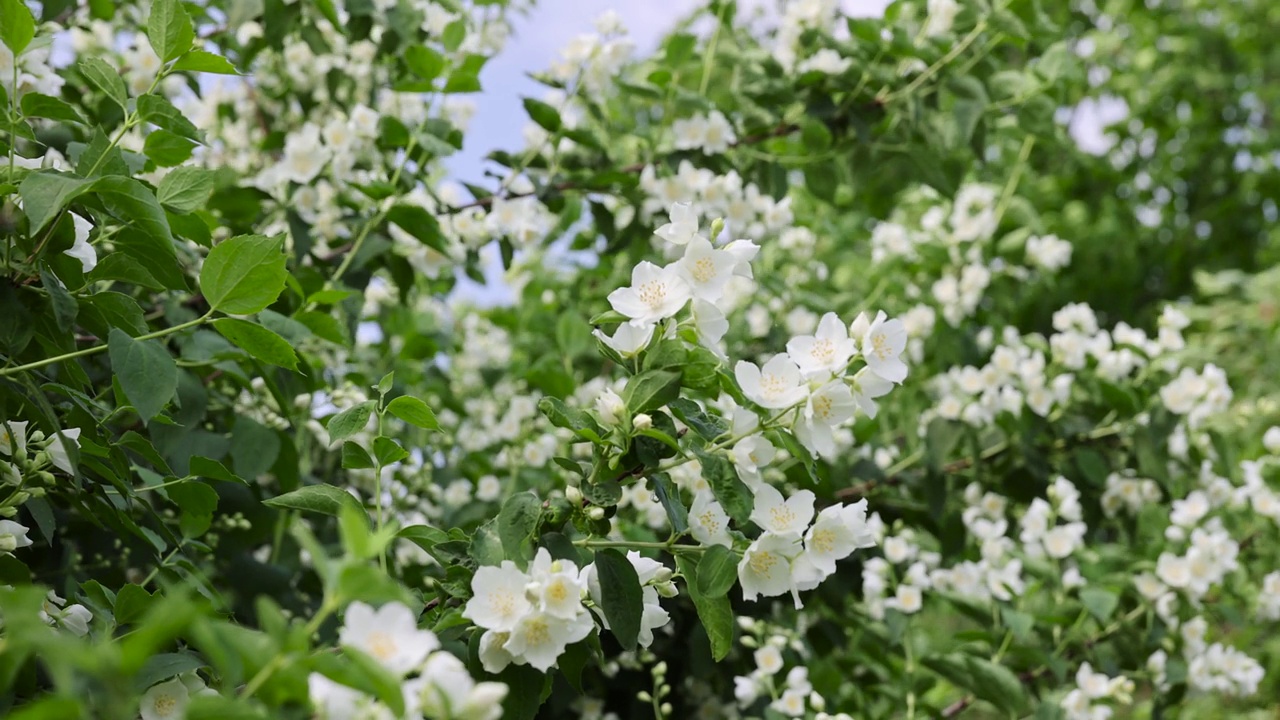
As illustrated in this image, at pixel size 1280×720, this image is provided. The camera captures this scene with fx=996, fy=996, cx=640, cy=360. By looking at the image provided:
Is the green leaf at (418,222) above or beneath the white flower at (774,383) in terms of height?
beneath

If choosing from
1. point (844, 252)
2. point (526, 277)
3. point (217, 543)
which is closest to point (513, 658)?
point (217, 543)

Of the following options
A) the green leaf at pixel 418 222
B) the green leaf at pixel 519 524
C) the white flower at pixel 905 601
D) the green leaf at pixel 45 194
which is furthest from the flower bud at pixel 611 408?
the white flower at pixel 905 601

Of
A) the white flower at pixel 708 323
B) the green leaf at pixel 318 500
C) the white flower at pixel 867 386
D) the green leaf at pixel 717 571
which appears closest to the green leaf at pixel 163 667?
the green leaf at pixel 318 500

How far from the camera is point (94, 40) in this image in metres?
2.38

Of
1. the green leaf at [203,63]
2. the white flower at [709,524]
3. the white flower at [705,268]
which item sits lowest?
the white flower at [709,524]

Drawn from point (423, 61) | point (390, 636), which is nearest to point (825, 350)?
point (390, 636)

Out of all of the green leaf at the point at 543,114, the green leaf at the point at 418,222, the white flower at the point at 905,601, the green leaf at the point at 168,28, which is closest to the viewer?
the green leaf at the point at 168,28

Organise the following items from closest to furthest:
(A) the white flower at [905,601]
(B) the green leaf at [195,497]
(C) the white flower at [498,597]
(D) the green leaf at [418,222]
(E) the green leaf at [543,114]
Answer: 1. (C) the white flower at [498,597]
2. (B) the green leaf at [195,497]
3. (D) the green leaf at [418,222]
4. (E) the green leaf at [543,114]
5. (A) the white flower at [905,601]

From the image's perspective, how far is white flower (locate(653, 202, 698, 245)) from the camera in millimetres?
1157

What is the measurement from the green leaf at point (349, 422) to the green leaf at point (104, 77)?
1.57 ft

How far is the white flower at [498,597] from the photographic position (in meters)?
0.94

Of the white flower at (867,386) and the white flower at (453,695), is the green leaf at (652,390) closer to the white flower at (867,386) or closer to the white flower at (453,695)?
the white flower at (867,386)

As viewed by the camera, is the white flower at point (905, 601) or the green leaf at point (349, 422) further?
the white flower at point (905, 601)

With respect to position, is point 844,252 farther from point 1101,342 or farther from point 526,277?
point 1101,342
